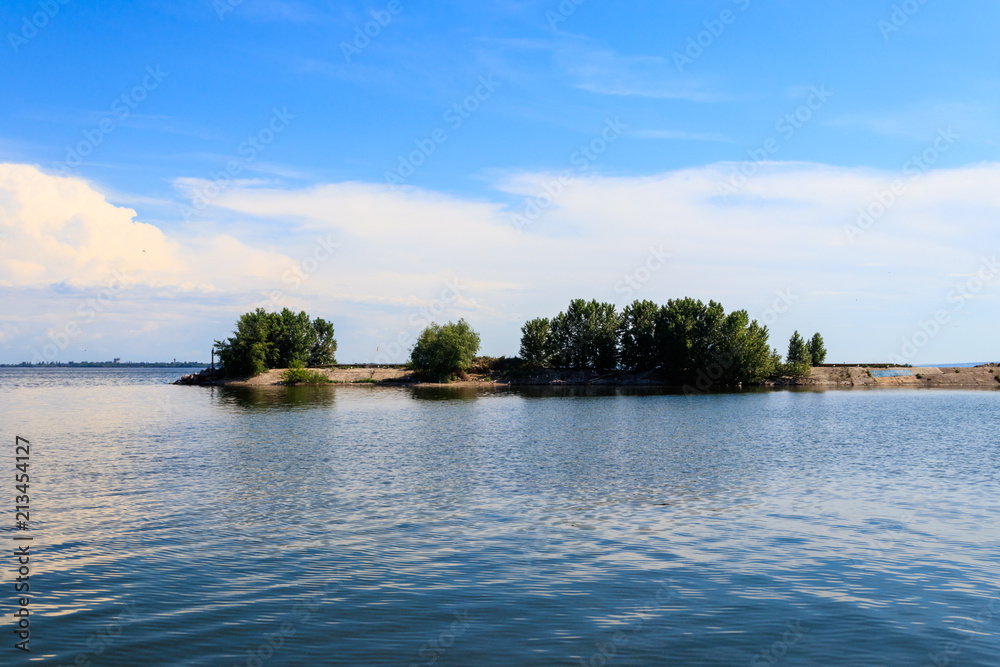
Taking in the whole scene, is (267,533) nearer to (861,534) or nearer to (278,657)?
(278,657)

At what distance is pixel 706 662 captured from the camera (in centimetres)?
1077

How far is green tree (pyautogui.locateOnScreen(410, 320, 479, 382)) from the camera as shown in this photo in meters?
132

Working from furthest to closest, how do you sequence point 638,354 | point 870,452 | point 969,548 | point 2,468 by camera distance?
point 638,354, point 870,452, point 2,468, point 969,548

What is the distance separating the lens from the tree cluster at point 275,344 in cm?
13850

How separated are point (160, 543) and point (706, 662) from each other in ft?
47.4

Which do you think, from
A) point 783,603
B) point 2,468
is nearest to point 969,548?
point 783,603

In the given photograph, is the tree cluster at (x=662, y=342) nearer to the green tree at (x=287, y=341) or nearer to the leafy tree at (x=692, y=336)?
the leafy tree at (x=692, y=336)

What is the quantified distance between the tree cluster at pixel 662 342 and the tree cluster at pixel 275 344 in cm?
5079

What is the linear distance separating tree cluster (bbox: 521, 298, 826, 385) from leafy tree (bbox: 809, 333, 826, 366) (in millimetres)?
9017

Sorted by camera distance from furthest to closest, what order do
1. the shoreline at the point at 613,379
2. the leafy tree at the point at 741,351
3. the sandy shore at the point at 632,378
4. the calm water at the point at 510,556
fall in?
the sandy shore at the point at 632,378 < the shoreline at the point at 613,379 < the leafy tree at the point at 741,351 < the calm water at the point at 510,556

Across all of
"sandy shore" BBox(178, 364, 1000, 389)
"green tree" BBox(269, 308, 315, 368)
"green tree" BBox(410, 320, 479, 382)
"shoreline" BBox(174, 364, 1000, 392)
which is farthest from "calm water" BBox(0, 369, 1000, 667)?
"green tree" BBox(269, 308, 315, 368)

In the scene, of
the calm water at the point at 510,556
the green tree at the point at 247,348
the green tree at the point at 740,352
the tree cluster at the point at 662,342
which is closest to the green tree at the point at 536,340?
the tree cluster at the point at 662,342

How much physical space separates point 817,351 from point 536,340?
73.8 metres

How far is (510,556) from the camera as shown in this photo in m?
16.4
